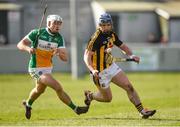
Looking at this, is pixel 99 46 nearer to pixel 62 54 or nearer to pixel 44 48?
pixel 62 54

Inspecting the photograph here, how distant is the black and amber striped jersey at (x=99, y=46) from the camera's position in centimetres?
1580

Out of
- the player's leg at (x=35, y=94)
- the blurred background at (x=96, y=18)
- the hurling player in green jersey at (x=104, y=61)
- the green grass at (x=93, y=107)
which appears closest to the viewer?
the green grass at (x=93, y=107)

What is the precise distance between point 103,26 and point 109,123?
226 cm

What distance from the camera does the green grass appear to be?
15086 mm

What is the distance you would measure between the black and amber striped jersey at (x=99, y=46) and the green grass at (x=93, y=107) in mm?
1166

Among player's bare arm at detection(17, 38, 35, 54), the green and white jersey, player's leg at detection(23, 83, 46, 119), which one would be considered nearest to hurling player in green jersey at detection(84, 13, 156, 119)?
the green and white jersey

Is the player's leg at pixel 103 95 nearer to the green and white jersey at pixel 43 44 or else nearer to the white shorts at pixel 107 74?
the white shorts at pixel 107 74

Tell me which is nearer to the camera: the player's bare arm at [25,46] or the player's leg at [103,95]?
the player's bare arm at [25,46]

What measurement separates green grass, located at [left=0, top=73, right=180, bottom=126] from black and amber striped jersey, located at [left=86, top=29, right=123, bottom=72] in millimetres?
1166

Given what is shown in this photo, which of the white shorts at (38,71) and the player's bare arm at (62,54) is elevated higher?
the player's bare arm at (62,54)

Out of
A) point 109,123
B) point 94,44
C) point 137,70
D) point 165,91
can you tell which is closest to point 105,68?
point 94,44

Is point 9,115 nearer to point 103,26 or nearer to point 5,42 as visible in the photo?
point 103,26

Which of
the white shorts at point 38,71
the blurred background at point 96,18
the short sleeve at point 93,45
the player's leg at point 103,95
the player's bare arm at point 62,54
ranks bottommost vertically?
the blurred background at point 96,18

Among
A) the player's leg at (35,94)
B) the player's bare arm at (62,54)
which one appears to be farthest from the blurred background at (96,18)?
the player's bare arm at (62,54)
